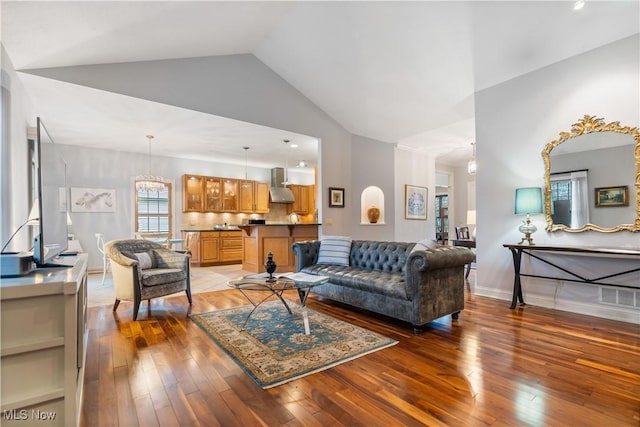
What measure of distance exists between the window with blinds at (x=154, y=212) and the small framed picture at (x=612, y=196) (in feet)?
26.1

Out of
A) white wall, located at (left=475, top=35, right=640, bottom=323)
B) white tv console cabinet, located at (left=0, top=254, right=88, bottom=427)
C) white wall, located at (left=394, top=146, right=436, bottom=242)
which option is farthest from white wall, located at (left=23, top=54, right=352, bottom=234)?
white tv console cabinet, located at (left=0, top=254, right=88, bottom=427)

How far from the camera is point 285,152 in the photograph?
709 cm

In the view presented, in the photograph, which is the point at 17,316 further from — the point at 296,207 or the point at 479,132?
the point at 296,207

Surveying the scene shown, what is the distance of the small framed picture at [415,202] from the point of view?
281 inches

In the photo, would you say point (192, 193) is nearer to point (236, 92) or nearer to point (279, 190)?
point (279, 190)

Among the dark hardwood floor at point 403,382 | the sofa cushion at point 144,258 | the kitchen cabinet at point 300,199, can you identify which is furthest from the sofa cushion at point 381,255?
the kitchen cabinet at point 300,199

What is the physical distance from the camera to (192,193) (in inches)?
298

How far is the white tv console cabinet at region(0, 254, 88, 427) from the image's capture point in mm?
1311

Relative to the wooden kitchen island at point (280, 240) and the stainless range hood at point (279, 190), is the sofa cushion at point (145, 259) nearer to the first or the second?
the wooden kitchen island at point (280, 240)

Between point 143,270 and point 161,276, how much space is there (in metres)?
0.38

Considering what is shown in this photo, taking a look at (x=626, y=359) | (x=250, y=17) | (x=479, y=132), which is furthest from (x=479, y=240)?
(x=250, y=17)

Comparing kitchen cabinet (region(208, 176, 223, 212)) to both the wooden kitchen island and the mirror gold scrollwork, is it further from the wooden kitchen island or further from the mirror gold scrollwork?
the mirror gold scrollwork

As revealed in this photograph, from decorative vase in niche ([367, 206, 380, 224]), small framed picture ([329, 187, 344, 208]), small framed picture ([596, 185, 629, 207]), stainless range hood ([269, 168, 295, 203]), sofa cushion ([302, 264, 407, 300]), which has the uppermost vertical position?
stainless range hood ([269, 168, 295, 203])

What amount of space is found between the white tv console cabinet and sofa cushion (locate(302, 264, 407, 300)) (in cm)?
251
